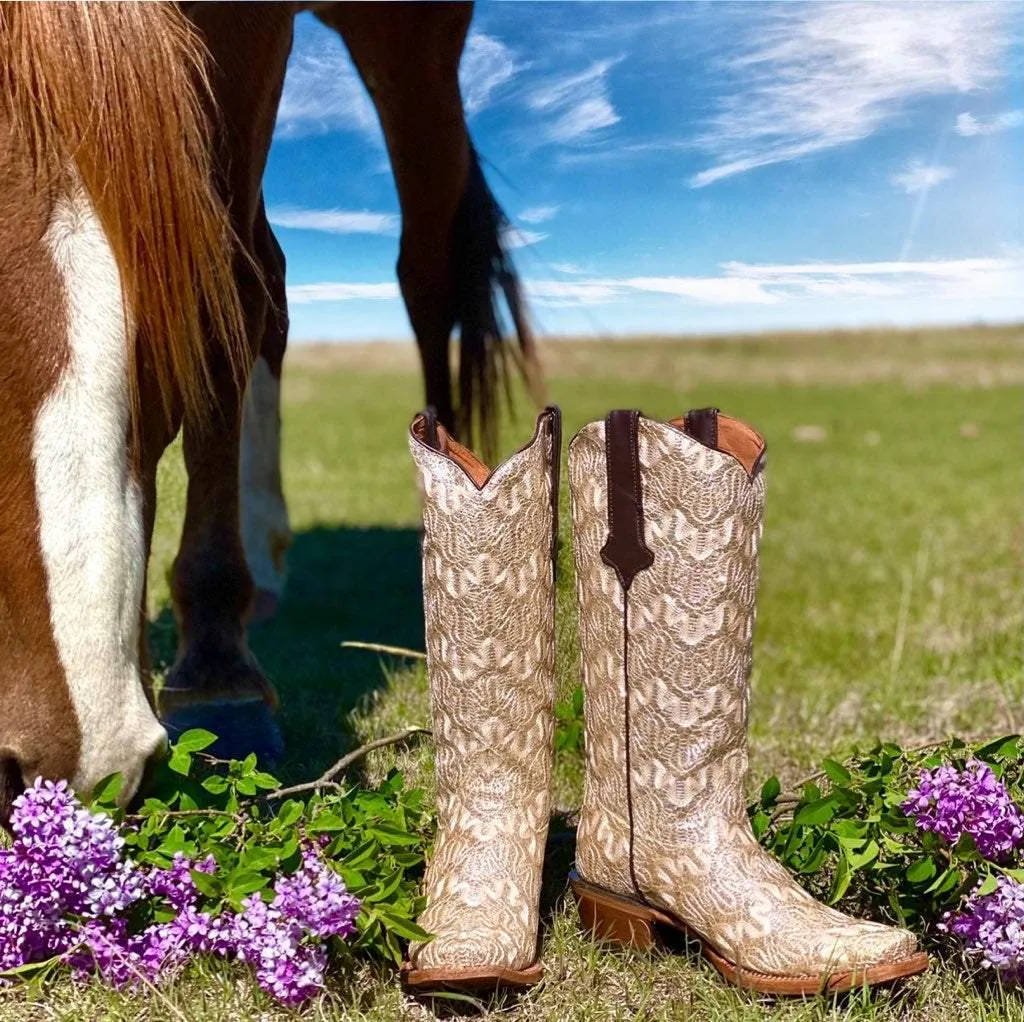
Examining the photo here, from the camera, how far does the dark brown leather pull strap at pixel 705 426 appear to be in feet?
4.91

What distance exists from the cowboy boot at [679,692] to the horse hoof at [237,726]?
831 millimetres

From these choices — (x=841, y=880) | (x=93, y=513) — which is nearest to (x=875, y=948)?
(x=841, y=880)

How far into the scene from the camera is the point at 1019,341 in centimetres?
1727

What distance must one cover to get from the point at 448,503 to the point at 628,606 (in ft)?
0.88

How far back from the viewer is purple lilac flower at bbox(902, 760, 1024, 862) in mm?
1458

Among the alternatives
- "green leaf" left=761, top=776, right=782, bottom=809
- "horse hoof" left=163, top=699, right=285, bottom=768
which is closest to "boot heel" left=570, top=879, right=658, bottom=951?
"green leaf" left=761, top=776, right=782, bottom=809

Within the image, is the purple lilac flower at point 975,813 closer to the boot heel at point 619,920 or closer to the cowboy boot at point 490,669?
the boot heel at point 619,920

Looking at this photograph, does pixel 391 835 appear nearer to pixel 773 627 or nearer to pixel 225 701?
pixel 225 701

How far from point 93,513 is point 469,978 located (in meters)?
0.71

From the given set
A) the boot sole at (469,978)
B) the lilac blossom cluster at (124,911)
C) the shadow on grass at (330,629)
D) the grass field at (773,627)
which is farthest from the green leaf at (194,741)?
the shadow on grass at (330,629)

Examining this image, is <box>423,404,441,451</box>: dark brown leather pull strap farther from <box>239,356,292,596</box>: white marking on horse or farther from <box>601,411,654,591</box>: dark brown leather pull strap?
<box>239,356,292,596</box>: white marking on horse

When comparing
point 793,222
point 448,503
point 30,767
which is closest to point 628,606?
point 448,503

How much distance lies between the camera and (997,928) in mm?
1402

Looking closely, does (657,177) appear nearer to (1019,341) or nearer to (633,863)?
(633,863)
